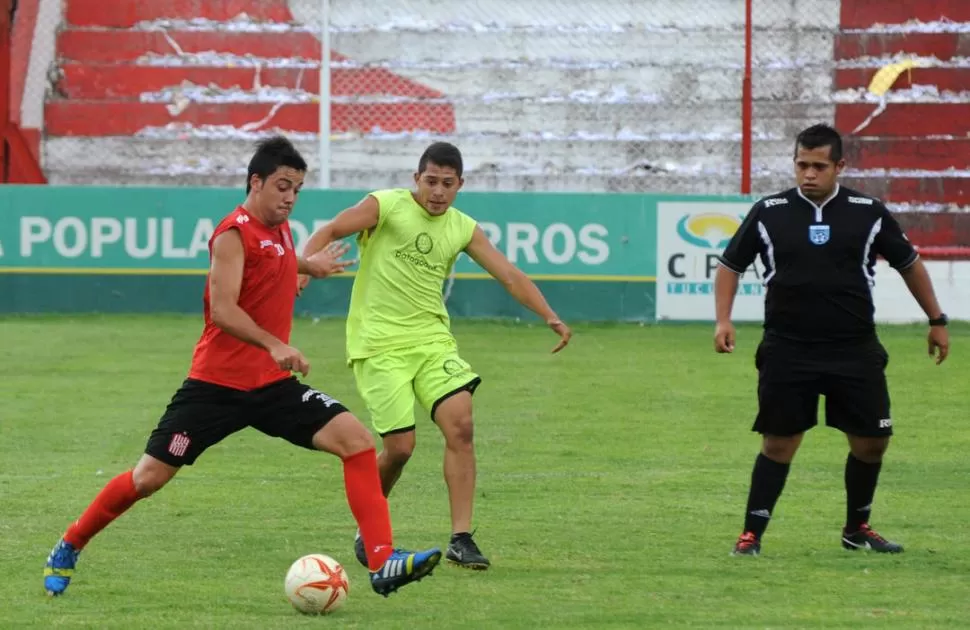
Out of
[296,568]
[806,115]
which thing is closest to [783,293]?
[296,568]

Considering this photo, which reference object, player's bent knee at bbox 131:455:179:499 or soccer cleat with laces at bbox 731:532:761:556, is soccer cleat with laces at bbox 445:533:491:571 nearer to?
soccer cleat with laces at bbox 731:532:761:556

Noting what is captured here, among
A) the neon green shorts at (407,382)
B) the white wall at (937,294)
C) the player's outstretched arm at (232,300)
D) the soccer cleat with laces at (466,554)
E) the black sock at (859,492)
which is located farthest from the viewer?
the white wall at (937,294)

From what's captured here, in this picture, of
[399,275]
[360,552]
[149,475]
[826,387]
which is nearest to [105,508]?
[149,475]

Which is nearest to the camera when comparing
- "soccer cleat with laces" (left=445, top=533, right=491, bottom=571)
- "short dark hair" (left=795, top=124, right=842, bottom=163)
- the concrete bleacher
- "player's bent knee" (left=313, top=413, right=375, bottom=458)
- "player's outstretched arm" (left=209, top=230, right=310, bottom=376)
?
"player's outstretched arm" (left=209, top=230, right=310, bottom=376)

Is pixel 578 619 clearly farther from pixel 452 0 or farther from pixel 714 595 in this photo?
pixel 452 0

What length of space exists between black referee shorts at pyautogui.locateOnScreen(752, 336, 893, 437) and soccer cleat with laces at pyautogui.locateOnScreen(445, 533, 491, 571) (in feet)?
4.84

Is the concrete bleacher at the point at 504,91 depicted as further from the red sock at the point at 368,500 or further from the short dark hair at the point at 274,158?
the red sock at the point at 368,500

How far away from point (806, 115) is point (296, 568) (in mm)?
18430

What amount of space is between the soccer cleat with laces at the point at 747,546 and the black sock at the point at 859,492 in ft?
1.68

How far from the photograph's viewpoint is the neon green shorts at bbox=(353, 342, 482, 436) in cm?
812

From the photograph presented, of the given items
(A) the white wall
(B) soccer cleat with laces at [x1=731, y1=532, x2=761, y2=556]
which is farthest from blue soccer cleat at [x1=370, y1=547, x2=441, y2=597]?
(A) the white wall

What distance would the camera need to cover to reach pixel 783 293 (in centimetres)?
808

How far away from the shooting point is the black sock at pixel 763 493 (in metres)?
8.12

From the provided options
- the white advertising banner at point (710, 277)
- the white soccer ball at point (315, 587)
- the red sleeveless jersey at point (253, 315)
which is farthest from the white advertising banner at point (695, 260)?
the white soccer ball at point (315, 587)
